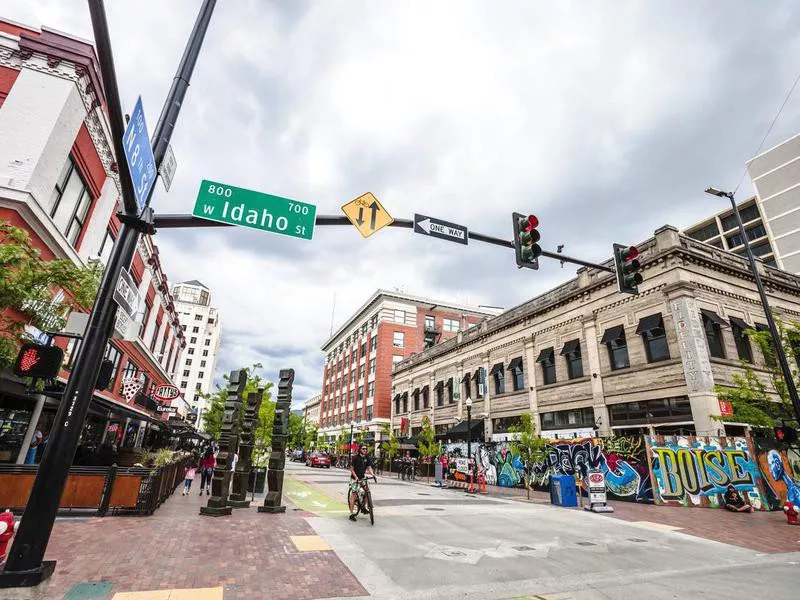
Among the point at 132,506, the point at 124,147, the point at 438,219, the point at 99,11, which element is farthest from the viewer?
the point at 132,506

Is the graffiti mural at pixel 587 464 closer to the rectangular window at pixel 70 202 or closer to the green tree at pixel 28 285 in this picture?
the green tree at pixel 28 285

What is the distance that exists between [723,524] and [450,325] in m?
45.9

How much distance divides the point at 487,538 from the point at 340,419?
56399 millimetres

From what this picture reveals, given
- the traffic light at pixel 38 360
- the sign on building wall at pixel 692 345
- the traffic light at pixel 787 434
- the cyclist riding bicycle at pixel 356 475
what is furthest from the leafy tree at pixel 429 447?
the traffic light at pixel 38 360

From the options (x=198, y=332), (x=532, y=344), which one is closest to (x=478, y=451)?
(x=532, y=344)

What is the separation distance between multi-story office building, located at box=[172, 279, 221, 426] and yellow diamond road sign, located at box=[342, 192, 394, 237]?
10765cm

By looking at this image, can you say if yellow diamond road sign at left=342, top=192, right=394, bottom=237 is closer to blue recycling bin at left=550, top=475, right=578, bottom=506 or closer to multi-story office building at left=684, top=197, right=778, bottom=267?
blue recycling bin at left=550, top=475, right=578, bottom=506

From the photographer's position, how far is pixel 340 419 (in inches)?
2477

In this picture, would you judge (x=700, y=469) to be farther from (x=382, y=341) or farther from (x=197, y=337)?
(x=197, y=337)

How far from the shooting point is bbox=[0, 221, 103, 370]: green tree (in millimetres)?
6859

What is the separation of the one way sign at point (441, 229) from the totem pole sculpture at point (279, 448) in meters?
8.35

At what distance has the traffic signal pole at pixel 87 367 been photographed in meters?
4.21

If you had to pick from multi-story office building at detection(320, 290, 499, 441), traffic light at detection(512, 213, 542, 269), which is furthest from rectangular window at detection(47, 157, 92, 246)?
multi-story office building at detection(320, 290, 499, 441)

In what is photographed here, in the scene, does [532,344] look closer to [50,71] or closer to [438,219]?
[438,219]
